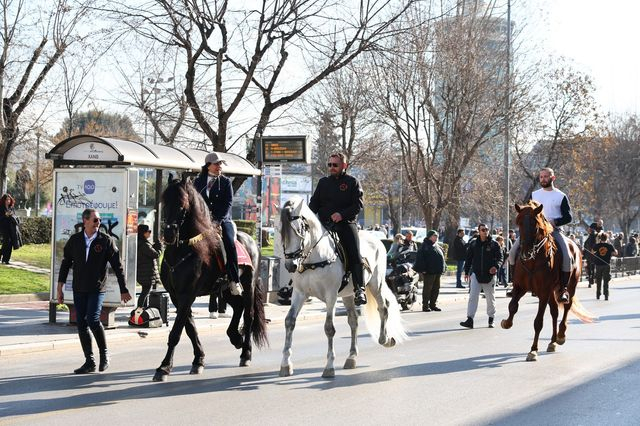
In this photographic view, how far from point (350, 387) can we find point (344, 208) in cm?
246

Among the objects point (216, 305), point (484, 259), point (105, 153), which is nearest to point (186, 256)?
point (105, 153)

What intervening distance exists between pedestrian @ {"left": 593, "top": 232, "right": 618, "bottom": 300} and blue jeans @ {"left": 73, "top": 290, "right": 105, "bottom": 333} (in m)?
19.5

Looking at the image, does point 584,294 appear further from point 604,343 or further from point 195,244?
point 195,244

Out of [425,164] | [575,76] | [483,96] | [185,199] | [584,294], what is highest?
[575,76]

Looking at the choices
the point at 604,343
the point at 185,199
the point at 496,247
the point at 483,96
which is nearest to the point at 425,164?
the point at 483,96

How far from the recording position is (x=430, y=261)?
2159cm

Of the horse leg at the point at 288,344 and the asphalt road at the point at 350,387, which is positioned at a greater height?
the horse leg at the point at 288,344

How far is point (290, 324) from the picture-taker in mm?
10594

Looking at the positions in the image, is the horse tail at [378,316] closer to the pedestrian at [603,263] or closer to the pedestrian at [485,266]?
the pedestrian at [485,266]

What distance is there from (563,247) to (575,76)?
137 feet

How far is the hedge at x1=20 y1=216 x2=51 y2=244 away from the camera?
31344mm

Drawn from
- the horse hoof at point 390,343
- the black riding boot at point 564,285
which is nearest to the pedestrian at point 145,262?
the horse hoof at point 390,343

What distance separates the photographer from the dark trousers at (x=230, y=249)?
434 inches

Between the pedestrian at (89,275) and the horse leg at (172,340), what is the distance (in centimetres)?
92
